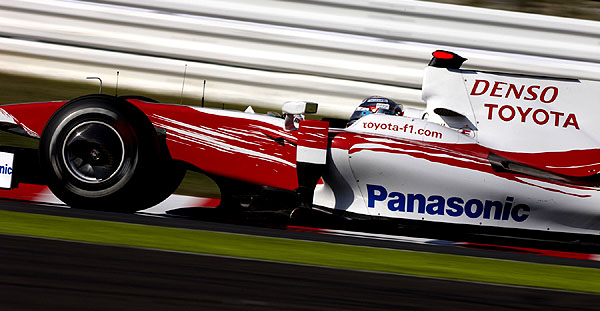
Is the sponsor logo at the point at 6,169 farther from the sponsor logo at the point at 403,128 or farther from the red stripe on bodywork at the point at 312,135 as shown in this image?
the sponsor logo at the point at 403,128

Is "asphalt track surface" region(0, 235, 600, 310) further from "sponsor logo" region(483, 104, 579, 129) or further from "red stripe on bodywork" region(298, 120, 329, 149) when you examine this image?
"sponsor logo" region(483, 104, 579, 129)

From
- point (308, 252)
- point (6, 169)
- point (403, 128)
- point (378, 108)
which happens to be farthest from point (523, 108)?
point (6, 169)

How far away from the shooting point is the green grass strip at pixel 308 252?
4180 mm

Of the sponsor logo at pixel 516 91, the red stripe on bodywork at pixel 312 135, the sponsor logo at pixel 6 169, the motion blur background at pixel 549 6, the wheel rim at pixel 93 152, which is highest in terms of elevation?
the motion blur background at pixel 549 6

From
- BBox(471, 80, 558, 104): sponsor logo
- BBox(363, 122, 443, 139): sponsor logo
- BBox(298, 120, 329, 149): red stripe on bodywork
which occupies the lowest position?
BBox(298, 120, 329, 149): red stripe on bodywork

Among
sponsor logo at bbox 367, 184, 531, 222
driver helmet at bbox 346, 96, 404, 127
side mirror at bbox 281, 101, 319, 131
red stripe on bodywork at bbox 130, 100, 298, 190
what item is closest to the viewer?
sponsor logo at bbox 367, 184, 531, 222

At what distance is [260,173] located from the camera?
5.25 meters

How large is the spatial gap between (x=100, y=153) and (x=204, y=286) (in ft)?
6.74

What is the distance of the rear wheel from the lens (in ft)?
17.0

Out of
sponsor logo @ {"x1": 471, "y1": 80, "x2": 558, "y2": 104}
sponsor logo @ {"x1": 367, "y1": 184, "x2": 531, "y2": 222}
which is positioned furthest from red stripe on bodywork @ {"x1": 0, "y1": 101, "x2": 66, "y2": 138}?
sponsor logo @ {"x1": 471, "y1": 80, "x2": 558, "y2": 104}

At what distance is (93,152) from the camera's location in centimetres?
525

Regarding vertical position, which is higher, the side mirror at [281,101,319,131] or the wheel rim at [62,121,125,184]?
the side mirror at [281,101,319,131]

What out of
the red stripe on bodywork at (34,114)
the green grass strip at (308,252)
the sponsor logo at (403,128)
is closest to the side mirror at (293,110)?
the sponsor logo at (403,128)

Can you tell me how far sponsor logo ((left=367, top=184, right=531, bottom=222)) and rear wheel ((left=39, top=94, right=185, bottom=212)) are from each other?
1.54 metres
